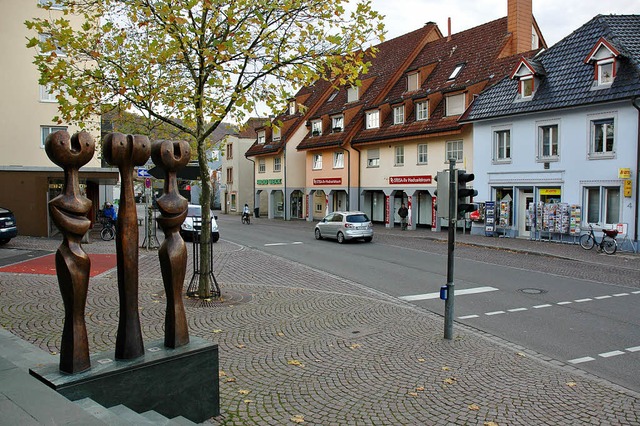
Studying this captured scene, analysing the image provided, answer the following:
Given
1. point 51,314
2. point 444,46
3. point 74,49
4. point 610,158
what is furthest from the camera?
point 444,46

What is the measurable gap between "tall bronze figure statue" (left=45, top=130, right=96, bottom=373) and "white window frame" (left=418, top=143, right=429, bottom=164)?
92.0ft

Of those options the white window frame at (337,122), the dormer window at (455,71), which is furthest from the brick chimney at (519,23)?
the white window frame at (337,122)

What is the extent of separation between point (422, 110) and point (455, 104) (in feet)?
9.09

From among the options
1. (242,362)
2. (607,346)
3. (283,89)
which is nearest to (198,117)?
(283,89)

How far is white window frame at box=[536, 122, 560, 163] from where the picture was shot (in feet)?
77.9

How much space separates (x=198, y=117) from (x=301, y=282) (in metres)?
5.26

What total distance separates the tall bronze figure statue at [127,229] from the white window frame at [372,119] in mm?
31569

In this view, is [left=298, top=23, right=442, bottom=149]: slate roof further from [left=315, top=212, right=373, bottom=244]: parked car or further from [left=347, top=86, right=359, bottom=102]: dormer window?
[left=315, top=212, right=373, bottom=244]: parked car

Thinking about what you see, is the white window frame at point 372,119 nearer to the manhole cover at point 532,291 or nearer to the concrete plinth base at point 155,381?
the manhole cover at point 532,291

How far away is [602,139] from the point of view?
2194 centimetres

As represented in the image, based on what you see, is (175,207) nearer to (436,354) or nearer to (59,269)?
(59,269)

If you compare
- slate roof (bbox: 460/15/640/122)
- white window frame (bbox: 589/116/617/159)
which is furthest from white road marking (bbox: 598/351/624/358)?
white window frame (bbox: 589/116/617/159)

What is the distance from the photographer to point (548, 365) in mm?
6961

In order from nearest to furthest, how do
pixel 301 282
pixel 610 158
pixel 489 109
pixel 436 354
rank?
pixel 436 354, pixel 301 282, pixel 610 158, pixel 489 109
